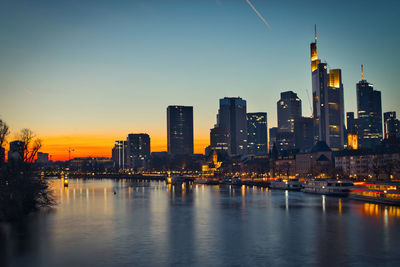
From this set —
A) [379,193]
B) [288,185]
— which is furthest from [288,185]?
[379,193]

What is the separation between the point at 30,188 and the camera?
69.1m

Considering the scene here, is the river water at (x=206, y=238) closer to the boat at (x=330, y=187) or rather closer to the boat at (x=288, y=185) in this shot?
the boat at (x=330, y=187)

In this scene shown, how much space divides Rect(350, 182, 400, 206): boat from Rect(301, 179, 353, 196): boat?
7.84 m

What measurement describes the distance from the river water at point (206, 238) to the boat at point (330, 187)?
104 feet

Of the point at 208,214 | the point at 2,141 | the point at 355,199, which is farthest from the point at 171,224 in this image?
the point at 355,199

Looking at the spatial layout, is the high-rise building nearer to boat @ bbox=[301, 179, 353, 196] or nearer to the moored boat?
boat @ bbox=[301, 179, 353, 196]

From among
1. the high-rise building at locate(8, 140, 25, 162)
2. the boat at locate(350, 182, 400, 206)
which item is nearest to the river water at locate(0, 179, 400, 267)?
the boat at locate(350, 182, 400, 206)

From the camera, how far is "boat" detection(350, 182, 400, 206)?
82188 millimetres

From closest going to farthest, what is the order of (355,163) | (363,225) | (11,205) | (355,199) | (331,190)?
1. (363,225)
2. (11,205)
3. (355,199)
4. (331,190)
5. (355,163)

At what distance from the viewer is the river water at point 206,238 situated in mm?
39062

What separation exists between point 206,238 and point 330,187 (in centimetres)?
7163

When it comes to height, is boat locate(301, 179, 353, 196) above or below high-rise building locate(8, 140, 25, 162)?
below

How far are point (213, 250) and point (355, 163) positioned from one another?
534 ft

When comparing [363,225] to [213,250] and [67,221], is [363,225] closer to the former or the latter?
[213,250]
